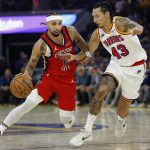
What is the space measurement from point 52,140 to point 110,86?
1253mm

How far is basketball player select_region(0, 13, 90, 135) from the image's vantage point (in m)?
8.43

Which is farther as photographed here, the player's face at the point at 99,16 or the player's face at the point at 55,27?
the player's face at the point at 55,27

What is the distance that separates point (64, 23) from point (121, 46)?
479 inches

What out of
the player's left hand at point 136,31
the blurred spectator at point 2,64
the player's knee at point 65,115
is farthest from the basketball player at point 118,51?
the blurred spectator at point 2,64

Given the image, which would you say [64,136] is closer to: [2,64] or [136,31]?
[136,31]

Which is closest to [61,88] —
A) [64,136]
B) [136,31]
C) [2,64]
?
[64,136]

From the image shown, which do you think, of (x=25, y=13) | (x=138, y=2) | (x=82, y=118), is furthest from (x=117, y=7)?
(x=82, y=118)

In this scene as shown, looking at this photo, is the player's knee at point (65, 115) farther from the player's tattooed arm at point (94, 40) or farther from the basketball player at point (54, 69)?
the player's tattooed arm at point (94, 40)

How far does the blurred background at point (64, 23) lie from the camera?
17844 mm

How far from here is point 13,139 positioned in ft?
28.3

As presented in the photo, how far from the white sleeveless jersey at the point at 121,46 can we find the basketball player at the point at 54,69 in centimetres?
44

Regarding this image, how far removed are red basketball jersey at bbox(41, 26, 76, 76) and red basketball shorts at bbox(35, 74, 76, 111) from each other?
0.09m

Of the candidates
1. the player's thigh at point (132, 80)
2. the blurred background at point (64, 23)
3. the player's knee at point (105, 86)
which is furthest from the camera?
the blurred background at point (64, 23)

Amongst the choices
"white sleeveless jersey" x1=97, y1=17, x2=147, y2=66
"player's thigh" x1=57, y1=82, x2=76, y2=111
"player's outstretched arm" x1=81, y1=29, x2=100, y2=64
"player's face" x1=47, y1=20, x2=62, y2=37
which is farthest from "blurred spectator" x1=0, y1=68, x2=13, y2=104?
"white sleeveless jersey" x1=97, y1=17, x2=147, y2=66
